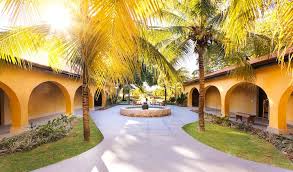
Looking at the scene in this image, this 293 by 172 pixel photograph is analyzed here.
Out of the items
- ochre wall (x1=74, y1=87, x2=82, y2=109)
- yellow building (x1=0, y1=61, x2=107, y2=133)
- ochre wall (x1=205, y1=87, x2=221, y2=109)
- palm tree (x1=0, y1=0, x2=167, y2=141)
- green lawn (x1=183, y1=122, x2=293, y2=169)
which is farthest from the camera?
ochre wall (x1=205, y1=87, x2=221, y2=109)

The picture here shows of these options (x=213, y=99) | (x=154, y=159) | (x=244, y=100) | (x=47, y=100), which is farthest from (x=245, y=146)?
(x=213, y=99)

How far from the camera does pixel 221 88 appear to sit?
18062 mm

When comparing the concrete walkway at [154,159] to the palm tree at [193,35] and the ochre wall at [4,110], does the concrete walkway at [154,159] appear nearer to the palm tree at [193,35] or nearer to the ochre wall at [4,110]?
the palm tree at [193,35]

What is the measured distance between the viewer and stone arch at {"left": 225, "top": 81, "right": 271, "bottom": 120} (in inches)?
696

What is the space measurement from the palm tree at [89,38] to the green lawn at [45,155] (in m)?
0.82

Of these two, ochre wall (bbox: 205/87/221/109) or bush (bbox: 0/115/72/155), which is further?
ochre wall (bbox: 205/87/221/109)

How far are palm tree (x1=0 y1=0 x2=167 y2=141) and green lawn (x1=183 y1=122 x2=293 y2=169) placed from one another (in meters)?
4.90

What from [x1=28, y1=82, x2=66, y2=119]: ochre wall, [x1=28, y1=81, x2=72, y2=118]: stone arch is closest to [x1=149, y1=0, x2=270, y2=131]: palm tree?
[x1=28, y1=81, x2=72, y2=118]: stone arch

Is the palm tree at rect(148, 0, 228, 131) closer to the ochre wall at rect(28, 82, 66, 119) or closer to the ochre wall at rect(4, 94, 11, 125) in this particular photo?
the ochre wall at rect(4, 94, 11, 125)

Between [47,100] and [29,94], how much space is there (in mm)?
7756

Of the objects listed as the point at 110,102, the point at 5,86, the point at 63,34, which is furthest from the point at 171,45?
the point at 110,102

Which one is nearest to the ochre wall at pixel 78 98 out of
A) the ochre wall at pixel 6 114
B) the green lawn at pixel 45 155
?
the ochre wall at pixel 6 114

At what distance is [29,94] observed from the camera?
1127 centimetres

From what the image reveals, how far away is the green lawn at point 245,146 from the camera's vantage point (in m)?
7.10
